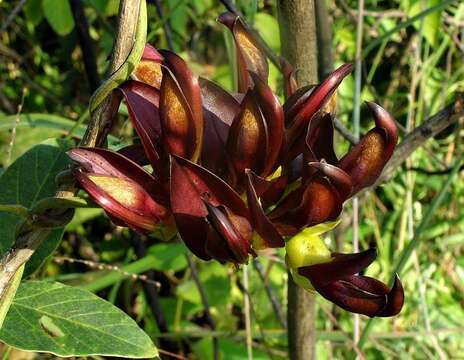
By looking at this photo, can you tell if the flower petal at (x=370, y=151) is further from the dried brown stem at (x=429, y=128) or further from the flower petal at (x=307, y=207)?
the dried brown stem at (x=429, y=128)

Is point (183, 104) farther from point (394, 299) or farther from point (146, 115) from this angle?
point (394, 299)

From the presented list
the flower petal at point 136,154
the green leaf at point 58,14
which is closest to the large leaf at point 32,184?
the flower petal at point 136,154

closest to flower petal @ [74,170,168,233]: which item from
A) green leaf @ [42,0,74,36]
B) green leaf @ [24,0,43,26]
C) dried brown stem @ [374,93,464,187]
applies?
dried brown stem @ [374,93,464,187]

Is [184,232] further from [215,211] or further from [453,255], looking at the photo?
[453,255]

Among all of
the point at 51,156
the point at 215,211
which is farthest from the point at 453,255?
the point at 215,211

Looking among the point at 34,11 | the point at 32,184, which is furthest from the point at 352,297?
the point at 34,11

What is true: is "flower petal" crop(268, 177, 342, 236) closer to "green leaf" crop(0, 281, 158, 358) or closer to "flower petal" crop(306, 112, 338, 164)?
"flower petal" crop(306, 112, 338, 164)
